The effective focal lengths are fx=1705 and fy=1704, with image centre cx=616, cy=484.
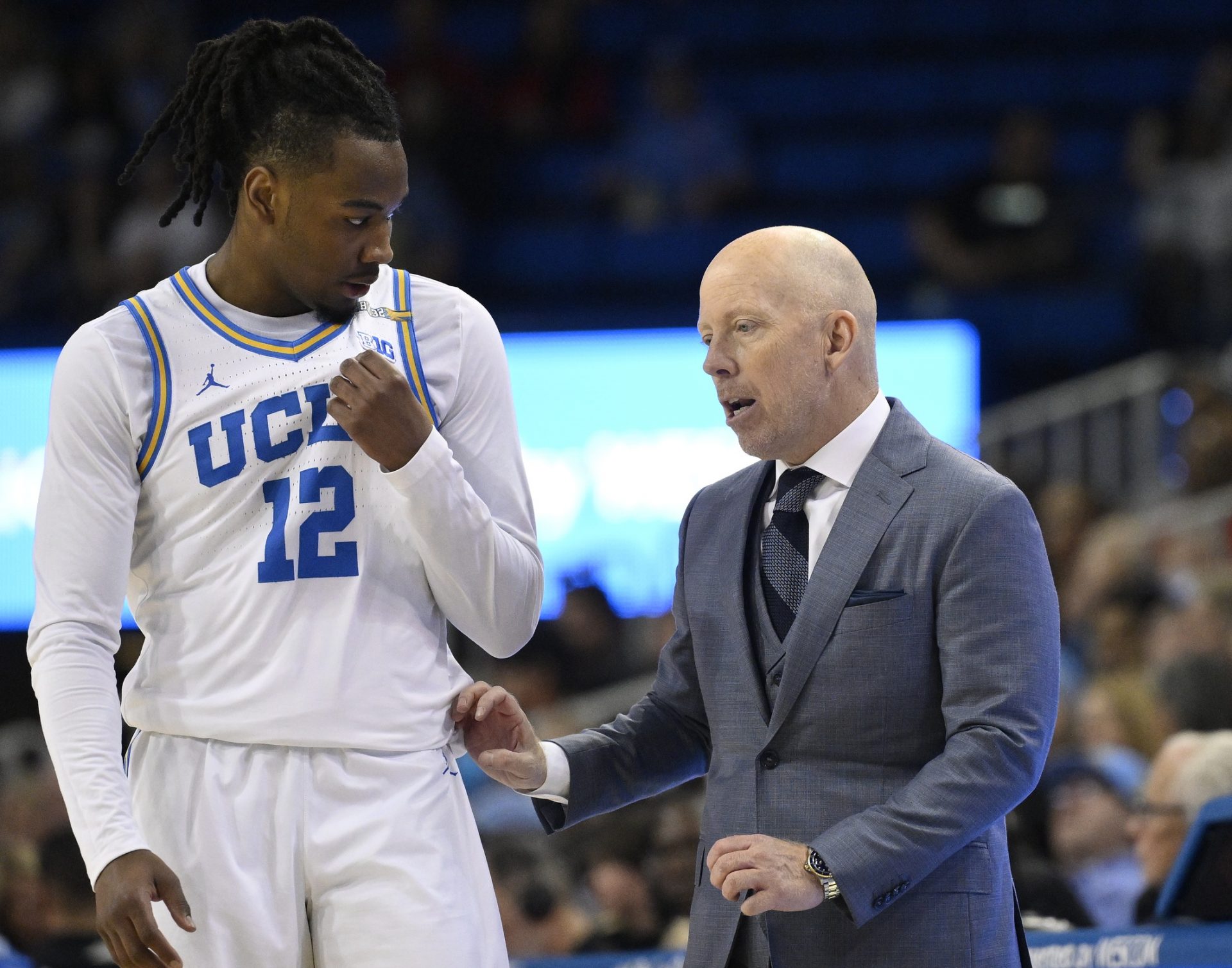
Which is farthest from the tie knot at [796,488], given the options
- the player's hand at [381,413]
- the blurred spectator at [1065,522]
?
the blurred spectator at [1065,522]

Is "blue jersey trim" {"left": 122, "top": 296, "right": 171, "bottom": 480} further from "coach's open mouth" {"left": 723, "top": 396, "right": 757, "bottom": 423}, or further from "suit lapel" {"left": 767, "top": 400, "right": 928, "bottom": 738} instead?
"suit lapel" {"left": 767, "top": 400, "right": 928, "bottom": 738}

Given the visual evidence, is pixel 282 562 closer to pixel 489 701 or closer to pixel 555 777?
pixel 489 701

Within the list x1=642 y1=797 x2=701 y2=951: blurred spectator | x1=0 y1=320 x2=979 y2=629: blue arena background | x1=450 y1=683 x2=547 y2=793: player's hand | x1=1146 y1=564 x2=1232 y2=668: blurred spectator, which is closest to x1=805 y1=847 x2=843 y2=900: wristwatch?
x1=450 y1=683 x2=547 y2=793: player's hand

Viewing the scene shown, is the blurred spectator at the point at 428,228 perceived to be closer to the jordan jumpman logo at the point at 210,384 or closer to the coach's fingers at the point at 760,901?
the jordan jumpman logo at the point at 210,384

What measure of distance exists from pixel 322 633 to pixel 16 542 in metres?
7.25

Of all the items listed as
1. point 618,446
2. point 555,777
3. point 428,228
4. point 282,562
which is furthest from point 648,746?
point 428,228

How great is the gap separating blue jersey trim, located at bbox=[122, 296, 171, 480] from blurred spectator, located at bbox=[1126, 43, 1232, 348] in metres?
6.89

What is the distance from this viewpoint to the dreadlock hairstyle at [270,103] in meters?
2.38

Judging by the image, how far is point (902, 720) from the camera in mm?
2404

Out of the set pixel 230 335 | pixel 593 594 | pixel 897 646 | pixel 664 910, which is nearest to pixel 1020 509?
pixel 897 646

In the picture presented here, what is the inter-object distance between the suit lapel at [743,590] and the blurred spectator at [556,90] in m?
7.96

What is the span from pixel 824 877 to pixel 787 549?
53cm

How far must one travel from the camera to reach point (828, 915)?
242 centimetres

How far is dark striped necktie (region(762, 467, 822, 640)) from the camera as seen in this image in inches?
100
